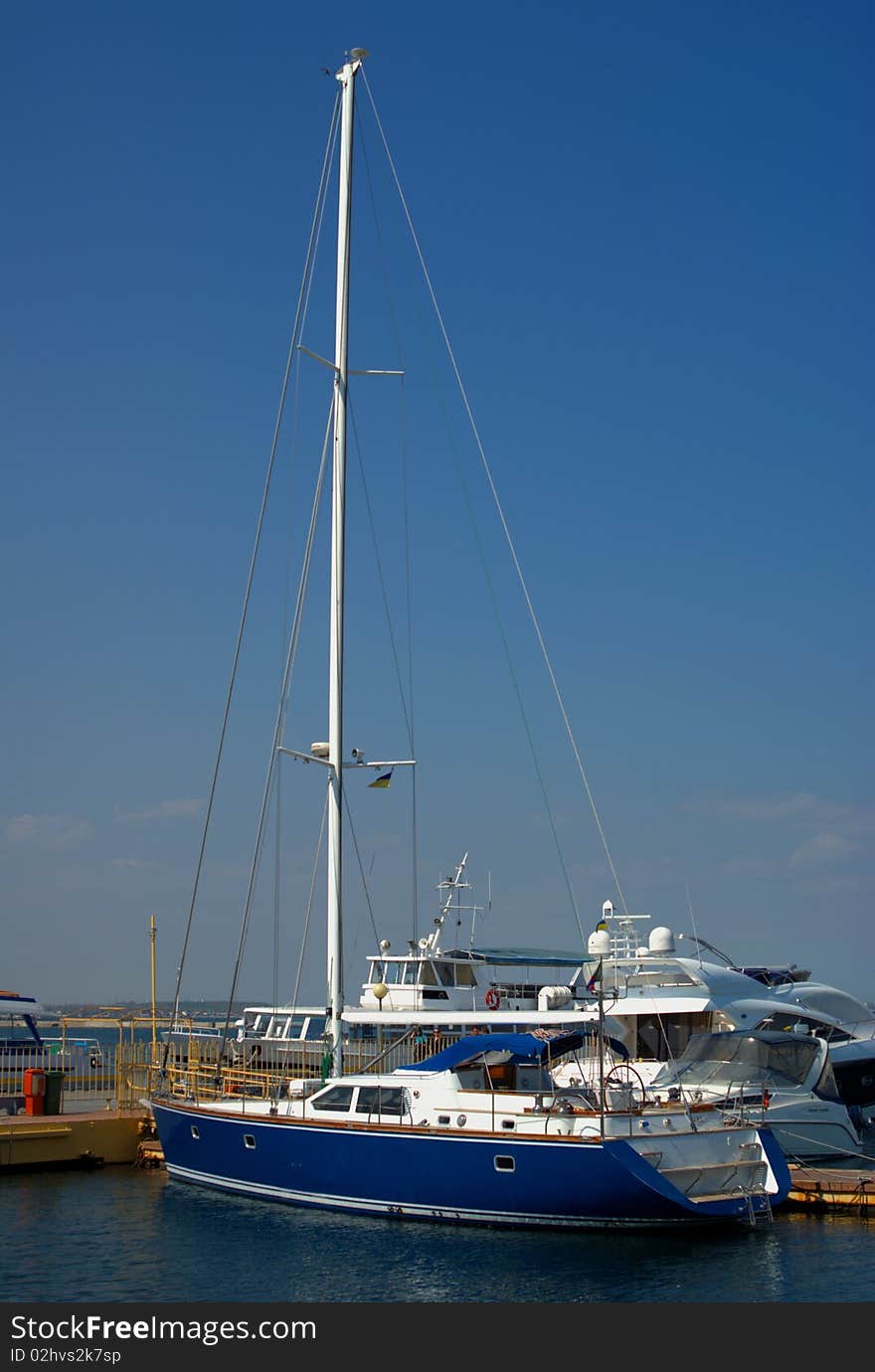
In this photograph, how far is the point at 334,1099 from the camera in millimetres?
23266

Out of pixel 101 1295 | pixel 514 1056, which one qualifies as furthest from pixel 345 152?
pixel 101 1295

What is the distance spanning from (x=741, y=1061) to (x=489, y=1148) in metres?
10.6

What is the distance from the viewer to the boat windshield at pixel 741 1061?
29.0 meters

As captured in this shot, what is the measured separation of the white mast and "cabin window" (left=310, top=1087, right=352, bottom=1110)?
60.6 inches

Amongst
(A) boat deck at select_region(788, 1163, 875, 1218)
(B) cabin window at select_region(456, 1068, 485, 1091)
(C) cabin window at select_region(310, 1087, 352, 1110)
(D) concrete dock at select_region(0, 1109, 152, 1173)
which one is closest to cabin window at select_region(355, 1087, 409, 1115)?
(C) cabin window at select_region(310, 1087, 352, 1110)

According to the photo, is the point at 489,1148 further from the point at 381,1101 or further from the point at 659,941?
the point at 659,941

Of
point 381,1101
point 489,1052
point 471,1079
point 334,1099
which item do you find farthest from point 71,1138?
point 489,1052

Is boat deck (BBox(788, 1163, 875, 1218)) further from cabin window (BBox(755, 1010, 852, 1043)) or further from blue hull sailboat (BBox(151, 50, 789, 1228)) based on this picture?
cabin window (BBox(755, 1010, 852, 1043))

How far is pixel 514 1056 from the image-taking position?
74.4ft

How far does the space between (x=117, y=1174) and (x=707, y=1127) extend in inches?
539

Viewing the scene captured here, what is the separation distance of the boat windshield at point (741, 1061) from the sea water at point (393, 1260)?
262 inches

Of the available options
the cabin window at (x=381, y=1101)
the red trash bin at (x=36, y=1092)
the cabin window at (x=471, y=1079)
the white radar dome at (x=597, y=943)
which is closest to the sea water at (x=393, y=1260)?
the cabin window at (x=381, y=1101)

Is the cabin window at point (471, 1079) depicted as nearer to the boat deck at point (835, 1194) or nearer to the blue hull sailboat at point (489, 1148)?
the blue hull sailboat at point (489, 1148)

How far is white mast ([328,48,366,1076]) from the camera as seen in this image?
25.8 m
